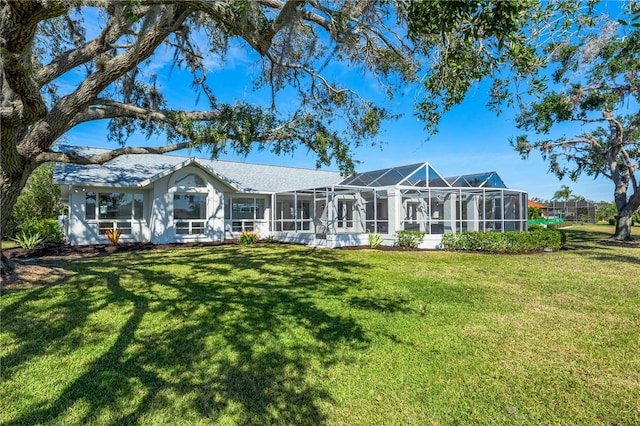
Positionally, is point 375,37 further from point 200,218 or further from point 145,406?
point 200,218

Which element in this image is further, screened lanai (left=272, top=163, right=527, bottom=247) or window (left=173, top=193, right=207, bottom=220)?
window (left=173, top=193, right=207, bottom=220)

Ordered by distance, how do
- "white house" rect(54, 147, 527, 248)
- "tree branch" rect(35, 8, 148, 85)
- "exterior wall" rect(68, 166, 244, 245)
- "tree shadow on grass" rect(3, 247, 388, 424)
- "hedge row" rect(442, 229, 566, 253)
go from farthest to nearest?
"white house" rect(54, 147, 527, 248), "exterior wall" rect(68, 166, 244, 245), "hedge row" rect(442, 229, 566, 253), "tree branch" rect(35, 8, 148, 85), "tree shadow on grass" rect(3, 247, 388, 424)

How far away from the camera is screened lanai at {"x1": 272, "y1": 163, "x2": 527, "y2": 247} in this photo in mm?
16453

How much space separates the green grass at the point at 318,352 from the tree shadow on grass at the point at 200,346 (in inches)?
0.8

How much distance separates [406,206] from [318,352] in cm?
1783

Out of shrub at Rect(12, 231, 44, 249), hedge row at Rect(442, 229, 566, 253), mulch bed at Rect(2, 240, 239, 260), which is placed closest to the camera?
mulch bed at Rect(2, 240, 239, 260)

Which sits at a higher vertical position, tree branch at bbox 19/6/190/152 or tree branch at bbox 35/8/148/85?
tree branch at bbox 35/8/148/85

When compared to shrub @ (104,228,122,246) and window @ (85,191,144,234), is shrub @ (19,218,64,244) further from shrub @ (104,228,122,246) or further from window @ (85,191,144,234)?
shrub @ (104,228,122,246)

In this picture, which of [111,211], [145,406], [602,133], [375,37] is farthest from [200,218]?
[602,133]

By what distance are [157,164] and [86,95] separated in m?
14.2

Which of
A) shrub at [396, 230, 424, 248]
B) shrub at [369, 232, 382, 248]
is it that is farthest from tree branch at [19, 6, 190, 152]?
shrub at [396, 230, 424, 248]

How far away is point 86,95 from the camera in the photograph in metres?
6.56

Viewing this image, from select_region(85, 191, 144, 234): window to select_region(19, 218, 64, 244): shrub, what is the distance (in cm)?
166

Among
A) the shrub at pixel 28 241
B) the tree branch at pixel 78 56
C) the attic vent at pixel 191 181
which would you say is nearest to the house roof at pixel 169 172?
the attic vent at pixel 191 181
